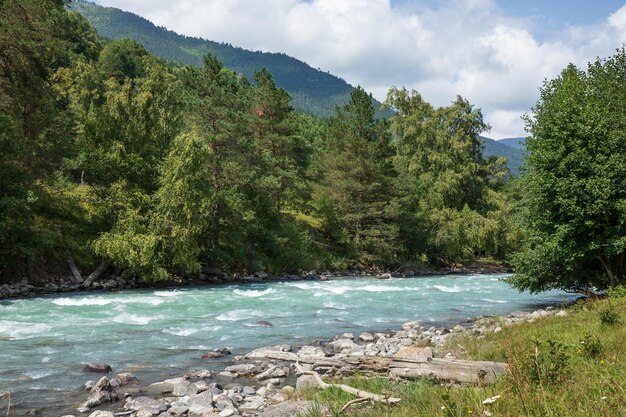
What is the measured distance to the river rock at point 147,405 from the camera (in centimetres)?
834

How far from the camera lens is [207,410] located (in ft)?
27.0

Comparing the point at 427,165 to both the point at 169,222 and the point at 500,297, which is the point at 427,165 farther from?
the point at 169,222

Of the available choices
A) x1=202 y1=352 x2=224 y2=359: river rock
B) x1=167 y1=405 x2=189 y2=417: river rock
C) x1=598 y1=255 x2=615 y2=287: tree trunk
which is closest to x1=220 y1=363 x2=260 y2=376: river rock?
x1=202 y1=352 x2=224 y2=359: river rock

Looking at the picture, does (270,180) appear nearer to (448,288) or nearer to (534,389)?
(448,288)

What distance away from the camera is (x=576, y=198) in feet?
55.8

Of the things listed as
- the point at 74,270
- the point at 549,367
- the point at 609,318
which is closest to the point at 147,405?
the point at 549,367

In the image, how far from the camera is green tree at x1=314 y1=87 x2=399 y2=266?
4481 cm

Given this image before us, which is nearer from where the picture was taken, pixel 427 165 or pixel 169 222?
pixel 169 222

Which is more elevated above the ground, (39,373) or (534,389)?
(534,389)

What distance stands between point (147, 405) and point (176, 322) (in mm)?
9213

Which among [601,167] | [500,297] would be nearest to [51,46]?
[601,167]

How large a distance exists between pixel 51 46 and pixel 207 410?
21.8 meters

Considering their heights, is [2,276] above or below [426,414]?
below

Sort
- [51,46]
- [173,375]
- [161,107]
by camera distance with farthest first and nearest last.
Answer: [161,107]
[51,46]
[173,375]
